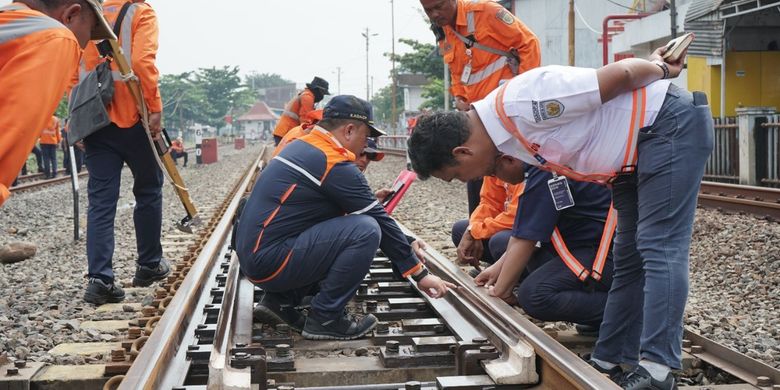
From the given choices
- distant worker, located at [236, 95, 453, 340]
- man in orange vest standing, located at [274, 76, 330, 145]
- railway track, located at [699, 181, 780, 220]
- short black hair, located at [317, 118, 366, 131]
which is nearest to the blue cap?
short black hair, located at [317, 118, 366, 131]

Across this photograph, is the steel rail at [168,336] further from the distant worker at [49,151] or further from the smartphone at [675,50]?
the distant worker at [49,151]

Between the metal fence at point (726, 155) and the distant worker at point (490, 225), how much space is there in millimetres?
9954

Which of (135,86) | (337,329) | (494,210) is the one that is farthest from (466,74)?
(337,329)

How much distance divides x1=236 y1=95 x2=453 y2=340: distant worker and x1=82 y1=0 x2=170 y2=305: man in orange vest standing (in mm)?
1520

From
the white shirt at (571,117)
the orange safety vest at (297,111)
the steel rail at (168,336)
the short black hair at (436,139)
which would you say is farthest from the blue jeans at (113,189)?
the orange safety vest at (297,111)

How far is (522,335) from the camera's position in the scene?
3203mm

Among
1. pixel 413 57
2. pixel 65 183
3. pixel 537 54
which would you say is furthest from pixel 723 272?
pixel 413 57

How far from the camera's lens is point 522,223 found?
363 cm

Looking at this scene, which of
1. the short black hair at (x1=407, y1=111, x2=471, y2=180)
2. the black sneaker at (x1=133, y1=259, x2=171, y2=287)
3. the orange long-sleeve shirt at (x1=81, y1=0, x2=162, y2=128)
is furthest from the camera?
the black sneaker at (x1=133, y1=259, x2=171, y2=287)

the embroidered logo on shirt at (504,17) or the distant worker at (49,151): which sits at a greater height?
the embroidered logo on shirt at (504,17)

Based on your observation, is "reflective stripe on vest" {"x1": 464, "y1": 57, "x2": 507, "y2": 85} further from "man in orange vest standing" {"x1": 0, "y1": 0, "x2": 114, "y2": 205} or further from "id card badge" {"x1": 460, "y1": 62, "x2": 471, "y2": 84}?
"man in orange vest standing" {"x1": 0, "y1": 0, "x2": 114, "y2": 205}

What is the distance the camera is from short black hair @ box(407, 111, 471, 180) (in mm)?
3049

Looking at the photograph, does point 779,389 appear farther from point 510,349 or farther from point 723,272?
point 723,272

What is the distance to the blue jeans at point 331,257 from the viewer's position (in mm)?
3777
